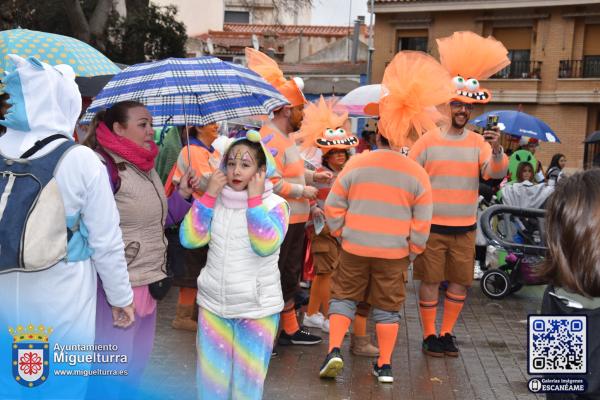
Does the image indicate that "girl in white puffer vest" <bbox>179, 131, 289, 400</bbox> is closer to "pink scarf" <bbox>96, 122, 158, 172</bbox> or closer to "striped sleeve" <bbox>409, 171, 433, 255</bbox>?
"pink scarf" <bbox>96, 122, 158, 172</bbox>

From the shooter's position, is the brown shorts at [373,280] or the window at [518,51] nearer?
the brown shorts at [373,280]

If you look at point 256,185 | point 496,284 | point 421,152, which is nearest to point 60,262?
point 256,185

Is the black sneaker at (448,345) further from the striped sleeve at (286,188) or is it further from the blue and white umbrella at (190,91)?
the blue and white umbrella at (190,91)

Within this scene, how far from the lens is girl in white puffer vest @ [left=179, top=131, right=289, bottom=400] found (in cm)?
387

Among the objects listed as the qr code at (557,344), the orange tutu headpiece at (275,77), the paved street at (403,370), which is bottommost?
the paved street at (403,370)

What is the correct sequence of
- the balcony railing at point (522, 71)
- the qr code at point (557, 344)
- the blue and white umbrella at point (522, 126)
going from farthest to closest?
the balcony railing at point (522, 71) < the blue and white umbrella at point (522, 126) < the qr code at point (557, 344)

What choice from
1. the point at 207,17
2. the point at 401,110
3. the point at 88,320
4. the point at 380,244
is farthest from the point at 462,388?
the point at 207,17

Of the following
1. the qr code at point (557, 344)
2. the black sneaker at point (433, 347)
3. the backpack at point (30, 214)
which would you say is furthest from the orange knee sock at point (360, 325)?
the qr code at point (557, 344)

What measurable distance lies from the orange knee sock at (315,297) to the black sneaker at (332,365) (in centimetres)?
147

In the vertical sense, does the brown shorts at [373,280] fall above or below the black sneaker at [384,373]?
above

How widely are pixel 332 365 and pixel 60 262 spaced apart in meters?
2.55

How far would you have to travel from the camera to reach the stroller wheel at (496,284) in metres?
8.12

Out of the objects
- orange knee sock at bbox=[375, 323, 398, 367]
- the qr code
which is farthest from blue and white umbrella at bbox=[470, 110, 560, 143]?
the qr code

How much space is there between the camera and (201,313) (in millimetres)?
4023
